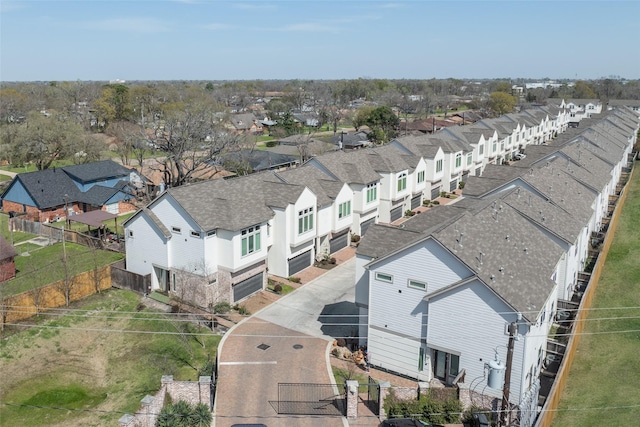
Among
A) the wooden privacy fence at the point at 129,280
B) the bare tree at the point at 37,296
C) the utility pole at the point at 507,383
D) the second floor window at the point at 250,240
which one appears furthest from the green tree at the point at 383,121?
the utility pole at the point at 507,383

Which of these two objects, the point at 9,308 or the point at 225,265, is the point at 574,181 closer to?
the point at 225,265

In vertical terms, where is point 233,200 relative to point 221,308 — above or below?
above

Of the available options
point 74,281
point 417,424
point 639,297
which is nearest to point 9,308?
point 74,281

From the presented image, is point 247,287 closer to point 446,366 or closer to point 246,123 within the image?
point 446,366

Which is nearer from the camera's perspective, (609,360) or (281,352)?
(609,360)

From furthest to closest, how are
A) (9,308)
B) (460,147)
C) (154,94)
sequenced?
(154,94) → (460,147) → (9,308)

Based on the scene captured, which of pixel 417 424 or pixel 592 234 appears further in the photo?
pixel 592 234

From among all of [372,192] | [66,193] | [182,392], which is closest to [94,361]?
[182,392]

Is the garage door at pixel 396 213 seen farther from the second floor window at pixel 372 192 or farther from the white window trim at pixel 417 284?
the white window trim at pixel 417 284
